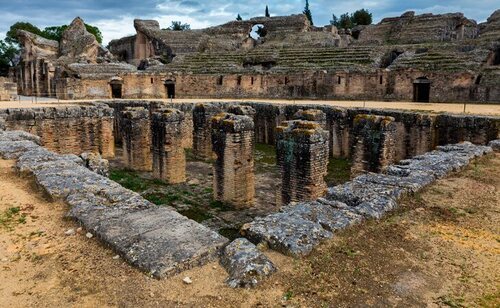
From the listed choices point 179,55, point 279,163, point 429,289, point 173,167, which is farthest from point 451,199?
point 179,55

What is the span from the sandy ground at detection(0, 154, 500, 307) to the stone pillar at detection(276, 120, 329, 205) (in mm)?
4333

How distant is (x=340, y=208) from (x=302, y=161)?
4.55m

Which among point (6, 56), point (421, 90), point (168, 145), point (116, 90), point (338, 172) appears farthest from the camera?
point (6, 56)

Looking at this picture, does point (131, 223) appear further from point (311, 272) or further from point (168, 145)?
point (168, 145)

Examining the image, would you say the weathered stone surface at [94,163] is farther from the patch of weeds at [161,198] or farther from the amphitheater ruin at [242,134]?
the patch of weeds at [161,198]

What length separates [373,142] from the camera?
39.3 ft

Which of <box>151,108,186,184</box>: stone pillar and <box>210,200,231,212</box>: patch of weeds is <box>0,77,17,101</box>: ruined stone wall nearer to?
<box>151,108,186,184</box>: stone pillar

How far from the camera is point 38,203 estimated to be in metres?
5.93

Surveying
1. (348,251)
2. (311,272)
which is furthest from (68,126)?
(311,272)

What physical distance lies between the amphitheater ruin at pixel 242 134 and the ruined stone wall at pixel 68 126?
44mm

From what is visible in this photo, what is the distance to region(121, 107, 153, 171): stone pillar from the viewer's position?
15.3 metres

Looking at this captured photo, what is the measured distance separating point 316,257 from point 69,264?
8.04 ft

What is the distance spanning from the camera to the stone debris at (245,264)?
3.79m

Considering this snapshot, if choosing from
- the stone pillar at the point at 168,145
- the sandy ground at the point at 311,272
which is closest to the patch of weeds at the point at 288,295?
the sandy ground at the point at 311,272
